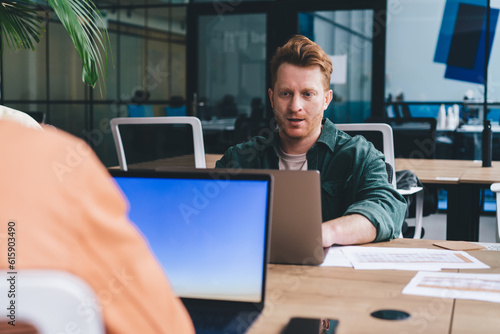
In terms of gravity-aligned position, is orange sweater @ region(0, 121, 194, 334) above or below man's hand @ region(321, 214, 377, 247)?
above

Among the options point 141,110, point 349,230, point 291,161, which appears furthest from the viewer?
point 141,110

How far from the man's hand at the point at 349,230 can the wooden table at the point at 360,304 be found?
211 mm

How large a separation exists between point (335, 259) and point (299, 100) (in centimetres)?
63

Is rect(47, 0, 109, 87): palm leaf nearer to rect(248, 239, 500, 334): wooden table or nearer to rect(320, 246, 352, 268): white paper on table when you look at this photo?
rect(320, 246, 352, 268): white paper on table

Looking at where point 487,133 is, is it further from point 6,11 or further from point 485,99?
point 6,11

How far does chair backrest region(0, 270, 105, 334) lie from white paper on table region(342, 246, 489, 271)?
1048mm

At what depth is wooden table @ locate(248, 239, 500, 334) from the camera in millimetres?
1071

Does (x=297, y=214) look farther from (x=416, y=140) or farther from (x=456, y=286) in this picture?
(x=416, y=140)

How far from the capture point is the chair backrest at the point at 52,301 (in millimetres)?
500

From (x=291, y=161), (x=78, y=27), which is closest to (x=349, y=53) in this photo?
(x=78, y=27)

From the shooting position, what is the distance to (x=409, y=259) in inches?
61.5

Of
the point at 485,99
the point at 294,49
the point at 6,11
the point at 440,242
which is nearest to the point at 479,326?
the point at 440,242

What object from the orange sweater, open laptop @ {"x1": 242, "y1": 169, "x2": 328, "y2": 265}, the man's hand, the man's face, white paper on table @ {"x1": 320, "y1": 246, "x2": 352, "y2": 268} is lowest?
white paper on table @ {"x1": 320, "y1": 246, "x2": 352, "y2": 268}

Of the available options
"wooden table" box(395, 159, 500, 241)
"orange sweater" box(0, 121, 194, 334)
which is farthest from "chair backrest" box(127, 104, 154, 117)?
"orange sweater" box(0, 121, 194, 334)
